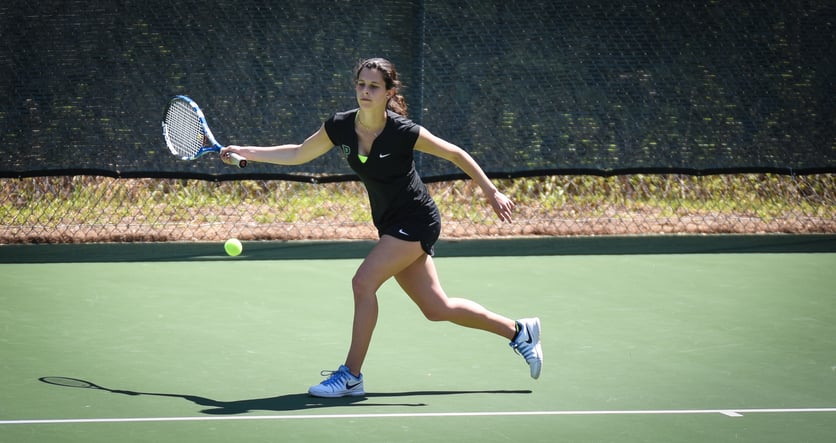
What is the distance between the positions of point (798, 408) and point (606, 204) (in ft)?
18.2

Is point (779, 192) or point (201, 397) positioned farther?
point (779, 192)

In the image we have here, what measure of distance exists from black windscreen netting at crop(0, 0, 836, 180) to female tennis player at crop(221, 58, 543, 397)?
144 inches

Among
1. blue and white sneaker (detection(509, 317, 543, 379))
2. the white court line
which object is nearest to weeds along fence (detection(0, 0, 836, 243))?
blue and white sneaker (detection(509, 317, 543, 379))

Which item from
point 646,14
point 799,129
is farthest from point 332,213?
point 799,129

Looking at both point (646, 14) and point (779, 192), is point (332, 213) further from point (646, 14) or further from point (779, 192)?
point (779, 192)

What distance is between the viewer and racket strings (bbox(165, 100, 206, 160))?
221 inches

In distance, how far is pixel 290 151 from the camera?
5086 millimetres

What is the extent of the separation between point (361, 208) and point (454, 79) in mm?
1638

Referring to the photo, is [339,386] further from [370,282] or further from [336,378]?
[370,282]

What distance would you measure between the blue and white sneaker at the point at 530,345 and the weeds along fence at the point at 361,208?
13.7 feet

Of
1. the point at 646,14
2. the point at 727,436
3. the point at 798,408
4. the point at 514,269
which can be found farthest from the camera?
the point at 646,14

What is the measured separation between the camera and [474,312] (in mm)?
4945

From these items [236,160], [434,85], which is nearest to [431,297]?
[236,160]

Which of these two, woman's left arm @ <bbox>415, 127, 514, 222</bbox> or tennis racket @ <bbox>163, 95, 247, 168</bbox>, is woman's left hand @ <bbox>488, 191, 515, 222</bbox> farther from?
tennis racket @ <bbox>163, 95, 247, 168</bbox>
